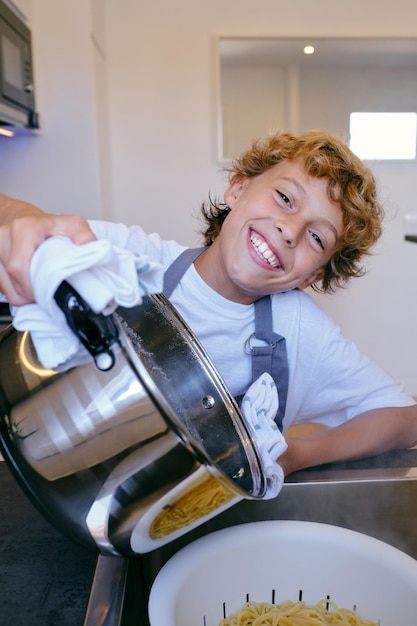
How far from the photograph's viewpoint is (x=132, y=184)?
2768 millimetres

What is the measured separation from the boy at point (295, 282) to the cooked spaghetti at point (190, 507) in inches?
12.4

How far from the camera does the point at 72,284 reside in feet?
1.13

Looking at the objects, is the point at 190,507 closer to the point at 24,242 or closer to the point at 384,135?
the point at 24,242

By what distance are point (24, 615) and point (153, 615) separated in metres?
0.11

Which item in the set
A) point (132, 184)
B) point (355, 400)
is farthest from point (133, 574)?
point (132, 184)

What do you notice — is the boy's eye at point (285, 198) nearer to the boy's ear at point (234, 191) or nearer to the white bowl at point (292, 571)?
the boy's ear at point (234, 191)

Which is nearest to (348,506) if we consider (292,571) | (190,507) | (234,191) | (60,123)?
(292,571)

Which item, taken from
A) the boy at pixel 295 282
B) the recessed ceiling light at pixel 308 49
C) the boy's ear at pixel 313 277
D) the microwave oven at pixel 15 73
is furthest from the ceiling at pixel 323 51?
the boy's ear at pixel 313 277

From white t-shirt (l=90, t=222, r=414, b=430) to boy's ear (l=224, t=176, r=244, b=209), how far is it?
144 millimetres

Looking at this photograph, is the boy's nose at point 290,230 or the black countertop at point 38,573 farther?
the boy's nose at point 290,230

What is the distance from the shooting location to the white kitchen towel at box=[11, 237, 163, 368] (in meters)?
0.34

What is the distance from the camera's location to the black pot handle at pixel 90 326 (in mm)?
348

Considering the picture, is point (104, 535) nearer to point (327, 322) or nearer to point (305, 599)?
point (305, 599)

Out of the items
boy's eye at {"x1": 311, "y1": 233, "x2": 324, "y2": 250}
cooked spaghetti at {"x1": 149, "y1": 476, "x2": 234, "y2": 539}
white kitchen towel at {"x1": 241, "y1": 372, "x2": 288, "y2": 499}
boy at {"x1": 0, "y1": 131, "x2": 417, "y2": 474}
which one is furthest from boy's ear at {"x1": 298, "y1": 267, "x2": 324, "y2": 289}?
cooked spaghetti at {"x1": 149, "y1": 476, "x2": 234, "y2": 539}
